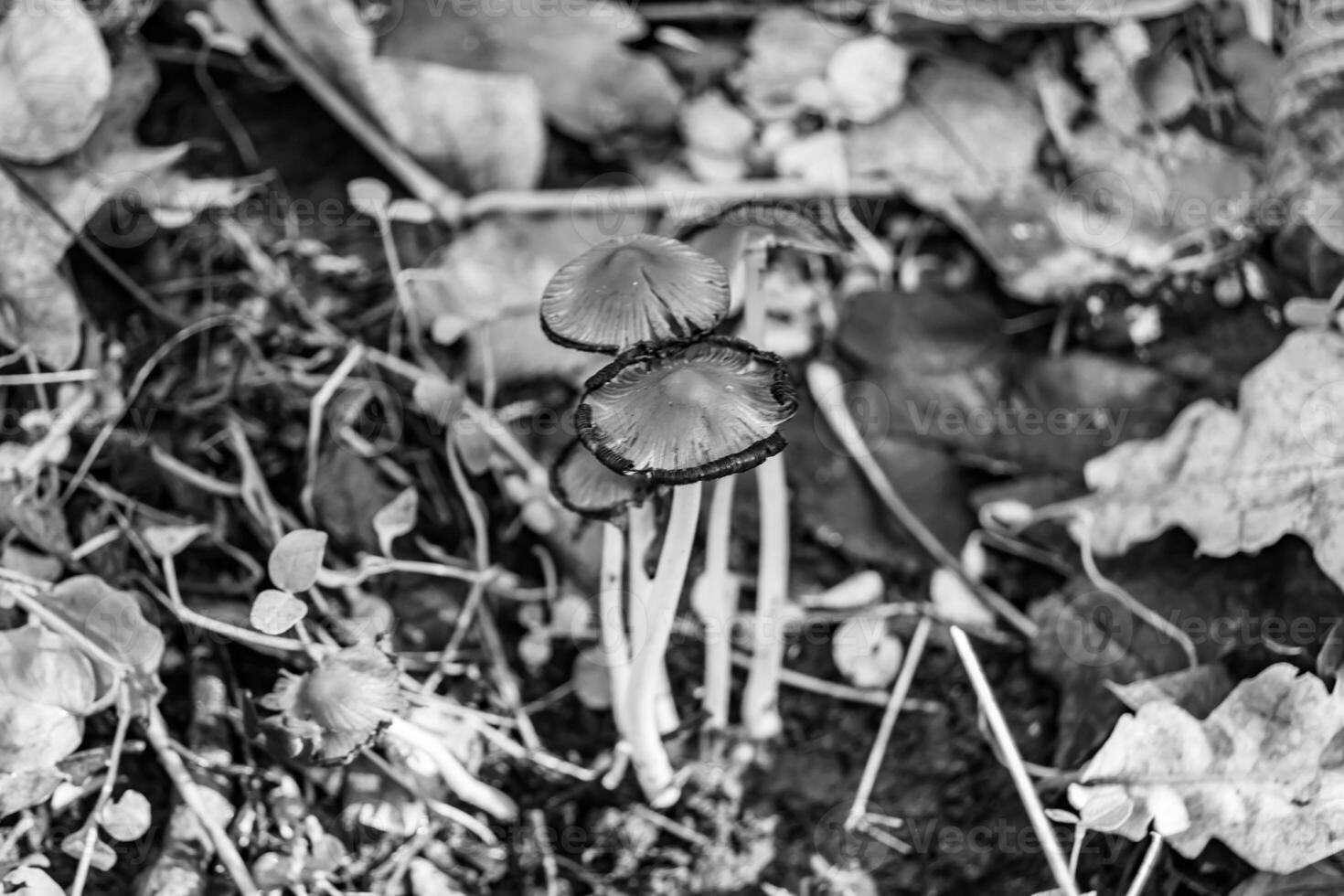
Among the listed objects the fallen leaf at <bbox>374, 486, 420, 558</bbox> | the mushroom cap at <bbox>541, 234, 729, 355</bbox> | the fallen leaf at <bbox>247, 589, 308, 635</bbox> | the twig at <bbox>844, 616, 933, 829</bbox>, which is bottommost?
the twig at <bbox>844, 616, 933, 829</bbox>

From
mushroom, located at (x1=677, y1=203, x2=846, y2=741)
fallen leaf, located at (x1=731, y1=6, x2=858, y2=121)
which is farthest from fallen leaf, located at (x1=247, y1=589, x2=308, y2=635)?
fallen leaf, located at (x1=731, y1=6, x2=858, y2=121)

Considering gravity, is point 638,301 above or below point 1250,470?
above

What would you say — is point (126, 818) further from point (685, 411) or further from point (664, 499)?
point (685, 411)

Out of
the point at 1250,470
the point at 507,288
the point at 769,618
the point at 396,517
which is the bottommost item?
the point at 769,618

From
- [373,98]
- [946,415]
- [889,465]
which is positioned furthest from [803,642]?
[373,98]

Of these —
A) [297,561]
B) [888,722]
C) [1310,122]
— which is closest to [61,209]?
[297,561]

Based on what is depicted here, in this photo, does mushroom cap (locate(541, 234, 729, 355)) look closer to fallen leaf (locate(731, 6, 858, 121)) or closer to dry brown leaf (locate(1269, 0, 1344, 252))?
fallen leaf (locate(731, 6, 858, 121))

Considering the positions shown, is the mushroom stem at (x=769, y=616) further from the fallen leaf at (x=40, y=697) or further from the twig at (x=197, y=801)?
the fallen leaf at (x=40, y=697)

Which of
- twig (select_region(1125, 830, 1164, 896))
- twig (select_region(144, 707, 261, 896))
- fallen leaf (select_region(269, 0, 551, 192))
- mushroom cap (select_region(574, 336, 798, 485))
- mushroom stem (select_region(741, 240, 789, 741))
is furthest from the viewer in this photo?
fallen leaf (select_region(269, 0, 551, 192))
